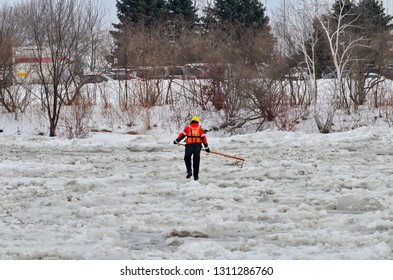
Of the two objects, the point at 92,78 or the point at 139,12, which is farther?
the point at 139,12

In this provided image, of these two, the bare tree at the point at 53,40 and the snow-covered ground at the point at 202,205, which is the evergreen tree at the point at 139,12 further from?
the snow-covered ground at the point at 202,205

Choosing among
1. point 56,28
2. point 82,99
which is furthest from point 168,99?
point 56,28

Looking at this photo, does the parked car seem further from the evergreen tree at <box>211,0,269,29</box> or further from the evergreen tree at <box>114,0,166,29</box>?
the evergreen tree at <box>211,0,269,29</box>

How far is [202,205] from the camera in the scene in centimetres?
1043

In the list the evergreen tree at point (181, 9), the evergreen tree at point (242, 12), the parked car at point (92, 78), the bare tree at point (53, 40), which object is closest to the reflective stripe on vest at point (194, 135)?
the bare tree at point (53, 40)

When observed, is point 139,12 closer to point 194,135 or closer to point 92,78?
point 92,78

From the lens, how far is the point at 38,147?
67.2 ft

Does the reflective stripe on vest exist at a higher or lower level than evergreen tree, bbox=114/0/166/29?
lower

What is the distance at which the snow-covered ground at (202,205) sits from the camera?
25.0 ft

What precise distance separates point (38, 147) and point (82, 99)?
8.75 m

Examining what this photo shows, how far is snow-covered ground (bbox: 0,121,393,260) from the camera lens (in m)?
7.62

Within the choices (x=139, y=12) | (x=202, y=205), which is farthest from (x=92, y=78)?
(x=202, y=205)

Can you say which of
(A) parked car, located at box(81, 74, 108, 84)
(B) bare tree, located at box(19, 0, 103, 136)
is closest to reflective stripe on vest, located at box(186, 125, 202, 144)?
(B) bare tree, located at box(19, 0, 103, 136)

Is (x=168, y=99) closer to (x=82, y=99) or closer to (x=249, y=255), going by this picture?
(x=82, y=99)
